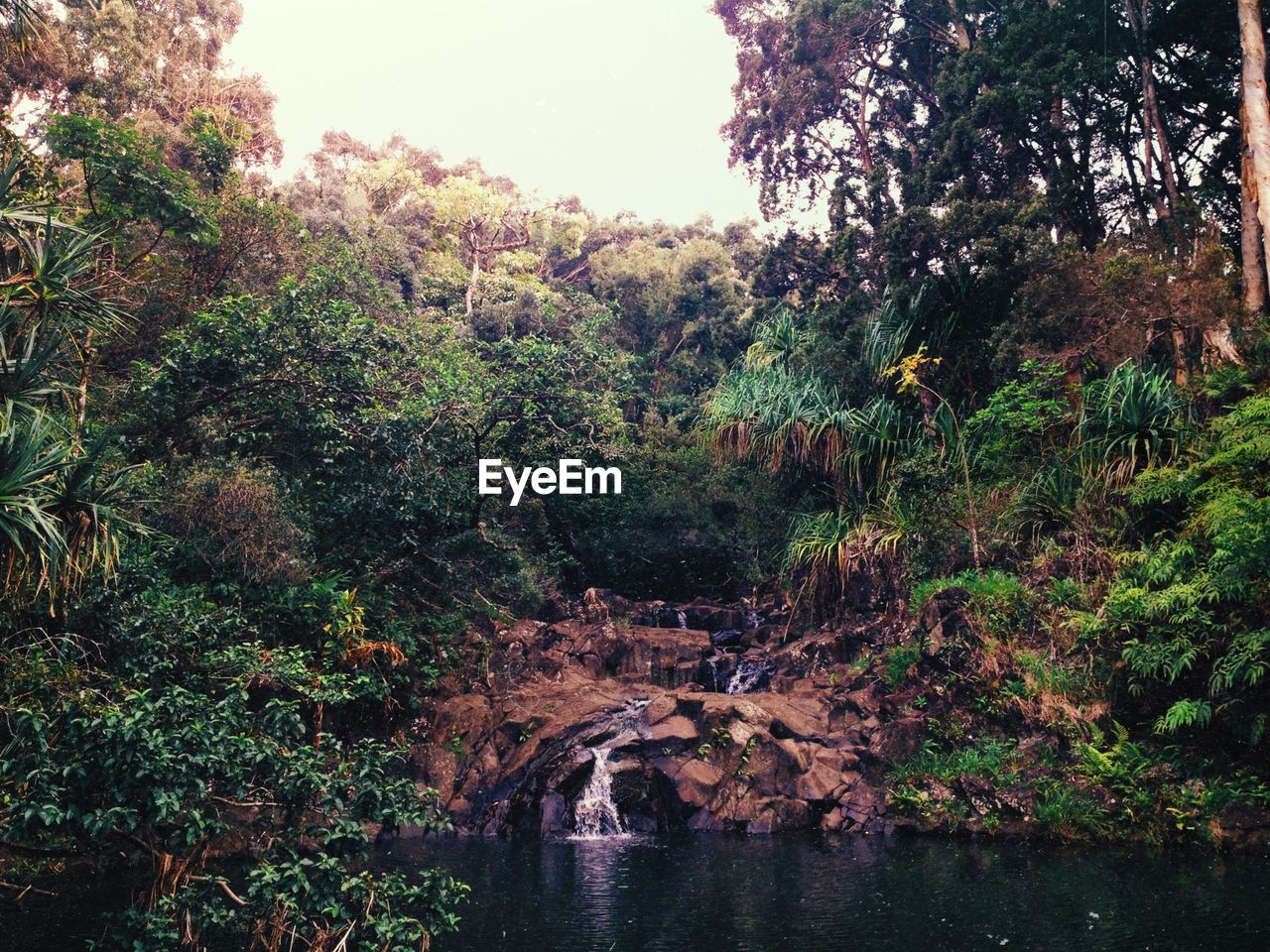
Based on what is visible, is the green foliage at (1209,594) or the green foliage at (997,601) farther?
the green foliage at (997,601)

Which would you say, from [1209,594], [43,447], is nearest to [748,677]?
[1209,594]

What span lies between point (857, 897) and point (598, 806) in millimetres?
5007

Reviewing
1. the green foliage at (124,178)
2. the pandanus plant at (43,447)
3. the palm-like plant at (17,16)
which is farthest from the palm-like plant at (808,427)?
the palm-like plant at (17,16)

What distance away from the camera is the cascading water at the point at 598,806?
492 inches

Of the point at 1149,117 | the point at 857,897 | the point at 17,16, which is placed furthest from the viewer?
the point at 1149,117

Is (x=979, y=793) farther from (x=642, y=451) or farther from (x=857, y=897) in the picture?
(x=642, y=451)

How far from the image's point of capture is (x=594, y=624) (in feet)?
57.6

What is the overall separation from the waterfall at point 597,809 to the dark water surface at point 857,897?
1145 mm

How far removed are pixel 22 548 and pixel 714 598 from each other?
16053 millimetres

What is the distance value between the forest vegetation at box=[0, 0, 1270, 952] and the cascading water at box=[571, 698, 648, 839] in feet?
9.49

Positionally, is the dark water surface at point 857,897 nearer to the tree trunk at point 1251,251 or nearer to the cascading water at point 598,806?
the cascading water at point 598,806

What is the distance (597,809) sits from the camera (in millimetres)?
12625

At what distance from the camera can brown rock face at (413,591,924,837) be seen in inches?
493

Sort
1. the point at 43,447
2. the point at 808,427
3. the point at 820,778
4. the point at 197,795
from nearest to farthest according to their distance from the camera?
the point at 197,795 → the point at 43,447 → the point at 820,778 → the point at 808,427
